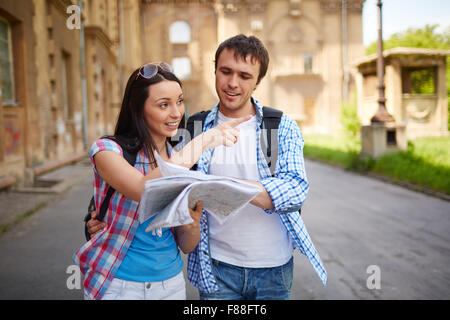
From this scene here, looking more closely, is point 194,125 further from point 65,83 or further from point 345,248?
point 65,83

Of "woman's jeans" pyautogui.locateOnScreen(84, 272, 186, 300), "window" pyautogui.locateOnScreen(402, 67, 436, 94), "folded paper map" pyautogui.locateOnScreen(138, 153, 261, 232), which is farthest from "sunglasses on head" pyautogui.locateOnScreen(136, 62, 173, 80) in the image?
"window" pyautogui.locateOnScreen(402, 67, 436, 94)

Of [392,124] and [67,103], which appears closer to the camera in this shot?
[392,124]

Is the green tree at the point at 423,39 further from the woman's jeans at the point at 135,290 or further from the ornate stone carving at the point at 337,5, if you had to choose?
the woman's jeans at the point at 135,290

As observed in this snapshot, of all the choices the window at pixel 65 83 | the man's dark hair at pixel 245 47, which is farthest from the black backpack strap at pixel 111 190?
the window at pixel 65 83

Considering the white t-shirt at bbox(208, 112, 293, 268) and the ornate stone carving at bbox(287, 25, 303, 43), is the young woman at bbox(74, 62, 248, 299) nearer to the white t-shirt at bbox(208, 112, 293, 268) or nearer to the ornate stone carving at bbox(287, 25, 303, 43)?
the white t-shirt at bbox(208, 112, 293, 268)

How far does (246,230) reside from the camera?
209 cm

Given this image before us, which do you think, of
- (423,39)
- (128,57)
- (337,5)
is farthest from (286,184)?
(423,39)

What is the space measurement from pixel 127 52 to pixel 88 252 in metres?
28.5

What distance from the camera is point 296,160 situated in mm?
1957

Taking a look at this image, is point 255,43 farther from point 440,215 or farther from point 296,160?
point 440,215

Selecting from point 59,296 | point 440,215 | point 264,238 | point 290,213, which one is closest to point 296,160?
point 290,213

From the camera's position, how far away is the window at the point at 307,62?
3309 cm

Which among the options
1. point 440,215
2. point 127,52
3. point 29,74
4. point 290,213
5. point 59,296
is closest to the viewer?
point 290,213

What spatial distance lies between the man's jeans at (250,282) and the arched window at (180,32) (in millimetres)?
33904
